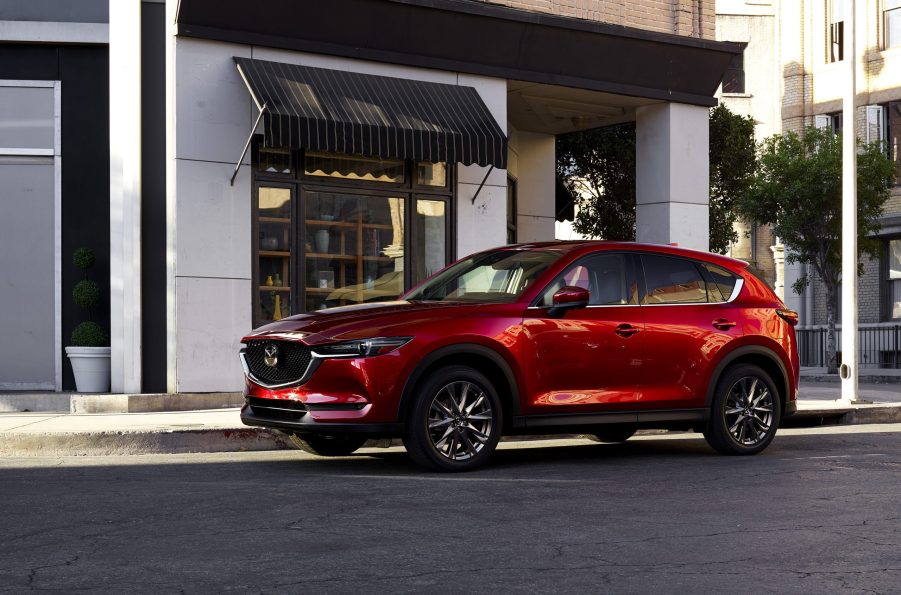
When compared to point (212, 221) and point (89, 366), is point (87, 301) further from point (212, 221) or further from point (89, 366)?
point (212, 221)

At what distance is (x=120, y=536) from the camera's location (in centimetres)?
638

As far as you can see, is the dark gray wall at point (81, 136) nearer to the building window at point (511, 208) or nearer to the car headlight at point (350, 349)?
the car headlight at point (350, 349)

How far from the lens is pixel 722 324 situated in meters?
10.4

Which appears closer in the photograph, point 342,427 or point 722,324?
point 342,427

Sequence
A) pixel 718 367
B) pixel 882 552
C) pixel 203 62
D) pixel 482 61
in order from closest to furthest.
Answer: pixel 882 552
pixel 718 367
pixel 203 62
pixel 482 61

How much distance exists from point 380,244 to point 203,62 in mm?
3297

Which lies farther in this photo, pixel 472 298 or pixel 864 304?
pixel 864 304

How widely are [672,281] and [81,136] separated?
8.59 meters

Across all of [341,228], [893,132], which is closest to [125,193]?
[341,228]

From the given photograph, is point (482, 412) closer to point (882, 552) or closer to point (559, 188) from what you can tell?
point (882, 552)

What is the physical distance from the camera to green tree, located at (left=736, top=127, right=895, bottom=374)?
2875 cm

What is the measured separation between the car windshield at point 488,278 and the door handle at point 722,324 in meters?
1.56

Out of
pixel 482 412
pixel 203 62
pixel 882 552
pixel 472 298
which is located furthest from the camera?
pixel 203 62

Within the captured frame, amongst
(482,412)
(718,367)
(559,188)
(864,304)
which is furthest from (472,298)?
(864,304)
